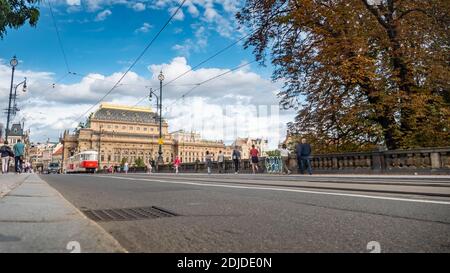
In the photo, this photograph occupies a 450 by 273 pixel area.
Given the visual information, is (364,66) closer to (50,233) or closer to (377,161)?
(377,161)

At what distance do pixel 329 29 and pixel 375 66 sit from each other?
352 cm

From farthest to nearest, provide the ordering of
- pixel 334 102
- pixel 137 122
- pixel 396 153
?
pixel 137 122, pixel 334 102, pixel 396 153

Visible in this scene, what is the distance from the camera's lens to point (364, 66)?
741 inches

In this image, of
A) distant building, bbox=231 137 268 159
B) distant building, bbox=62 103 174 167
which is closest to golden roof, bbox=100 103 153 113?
distant building, bbox=62 103 174 167

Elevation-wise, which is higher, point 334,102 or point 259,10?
point 259,10

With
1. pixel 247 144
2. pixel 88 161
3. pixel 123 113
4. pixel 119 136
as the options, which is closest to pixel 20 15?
pixel 88 161

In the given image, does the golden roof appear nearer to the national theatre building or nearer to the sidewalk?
the national theatre building

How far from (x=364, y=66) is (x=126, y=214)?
17100 millimetres

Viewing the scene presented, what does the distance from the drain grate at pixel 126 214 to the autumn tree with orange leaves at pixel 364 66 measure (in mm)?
15654

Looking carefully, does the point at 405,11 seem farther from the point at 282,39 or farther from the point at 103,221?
the point at 103,221

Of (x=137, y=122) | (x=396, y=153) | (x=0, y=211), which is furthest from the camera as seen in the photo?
(x=137, y=122)

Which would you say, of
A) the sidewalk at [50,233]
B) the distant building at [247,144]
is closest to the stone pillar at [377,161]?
the sidewalk at [50,233]

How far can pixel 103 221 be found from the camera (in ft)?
13.3
